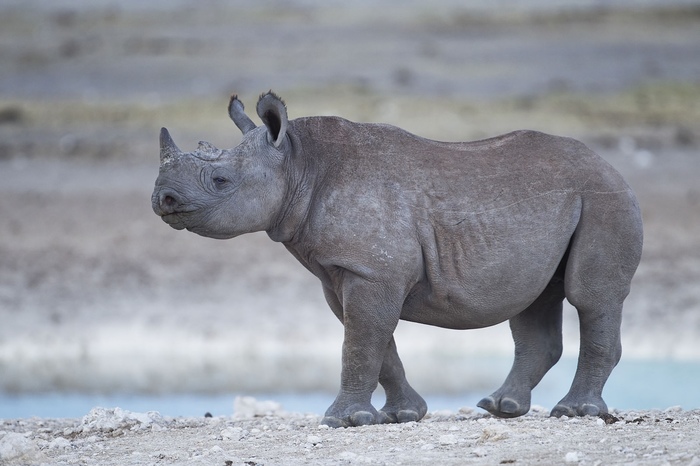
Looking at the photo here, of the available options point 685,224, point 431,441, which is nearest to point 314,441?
point 431,441

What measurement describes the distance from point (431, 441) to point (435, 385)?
687 centimetres

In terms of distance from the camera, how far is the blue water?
13.8 meters

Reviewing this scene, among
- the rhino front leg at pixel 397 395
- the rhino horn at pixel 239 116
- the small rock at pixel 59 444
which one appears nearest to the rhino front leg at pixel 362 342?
the rhino front leg at pixel 397 395

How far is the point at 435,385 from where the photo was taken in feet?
49.1

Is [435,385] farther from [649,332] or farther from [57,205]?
[57,205]

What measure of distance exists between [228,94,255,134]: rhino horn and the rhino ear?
274 mm

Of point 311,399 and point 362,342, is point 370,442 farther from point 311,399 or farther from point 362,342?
point 311,399

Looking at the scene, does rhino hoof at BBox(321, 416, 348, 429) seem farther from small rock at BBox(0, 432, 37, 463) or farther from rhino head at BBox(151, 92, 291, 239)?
small rock at BBox(0, 432, 37, 463)

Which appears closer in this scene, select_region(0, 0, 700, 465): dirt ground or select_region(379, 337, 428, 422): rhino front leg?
select_region(0, 0, 700, 465): dirt ground

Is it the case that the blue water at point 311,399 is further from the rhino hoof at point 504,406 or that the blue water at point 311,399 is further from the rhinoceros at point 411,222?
the rhinoceros at point 411,222

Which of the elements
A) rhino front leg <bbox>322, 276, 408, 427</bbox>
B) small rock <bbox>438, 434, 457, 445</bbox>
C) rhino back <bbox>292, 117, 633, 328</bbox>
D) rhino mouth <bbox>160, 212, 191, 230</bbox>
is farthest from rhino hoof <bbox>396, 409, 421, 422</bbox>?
rhino mouth <bbox>160, 212, 191, 230</bbox>

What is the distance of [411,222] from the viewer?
8.89 m

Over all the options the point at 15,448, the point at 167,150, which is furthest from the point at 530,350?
the point at 15,448

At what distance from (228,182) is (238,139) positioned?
18.0 meters
